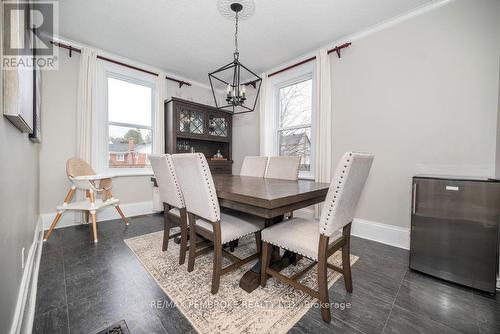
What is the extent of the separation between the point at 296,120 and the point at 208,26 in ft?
6.36

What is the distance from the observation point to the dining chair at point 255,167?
2.76 metres

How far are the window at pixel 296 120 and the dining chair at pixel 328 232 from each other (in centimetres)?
189

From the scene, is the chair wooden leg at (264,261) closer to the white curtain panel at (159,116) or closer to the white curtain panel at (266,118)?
the white curtain panel at (266,118)

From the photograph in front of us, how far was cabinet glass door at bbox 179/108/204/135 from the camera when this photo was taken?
367cm

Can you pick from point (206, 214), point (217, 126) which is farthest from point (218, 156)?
point (206, 214)

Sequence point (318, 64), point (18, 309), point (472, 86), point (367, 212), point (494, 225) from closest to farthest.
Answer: point (18, 309), point (494, 225), point (472, 86), point (367, 212), point (318, 64)

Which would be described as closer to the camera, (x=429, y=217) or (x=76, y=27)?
(x=429, y=217)

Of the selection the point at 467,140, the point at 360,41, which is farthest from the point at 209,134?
the point at 467,140

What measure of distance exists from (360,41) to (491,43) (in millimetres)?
1218

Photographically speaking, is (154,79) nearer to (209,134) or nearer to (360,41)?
(209,134)

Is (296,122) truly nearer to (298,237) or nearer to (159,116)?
(159,116)

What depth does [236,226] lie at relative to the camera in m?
1.57

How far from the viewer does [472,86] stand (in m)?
1.91

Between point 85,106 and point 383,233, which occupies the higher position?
point 85,106
